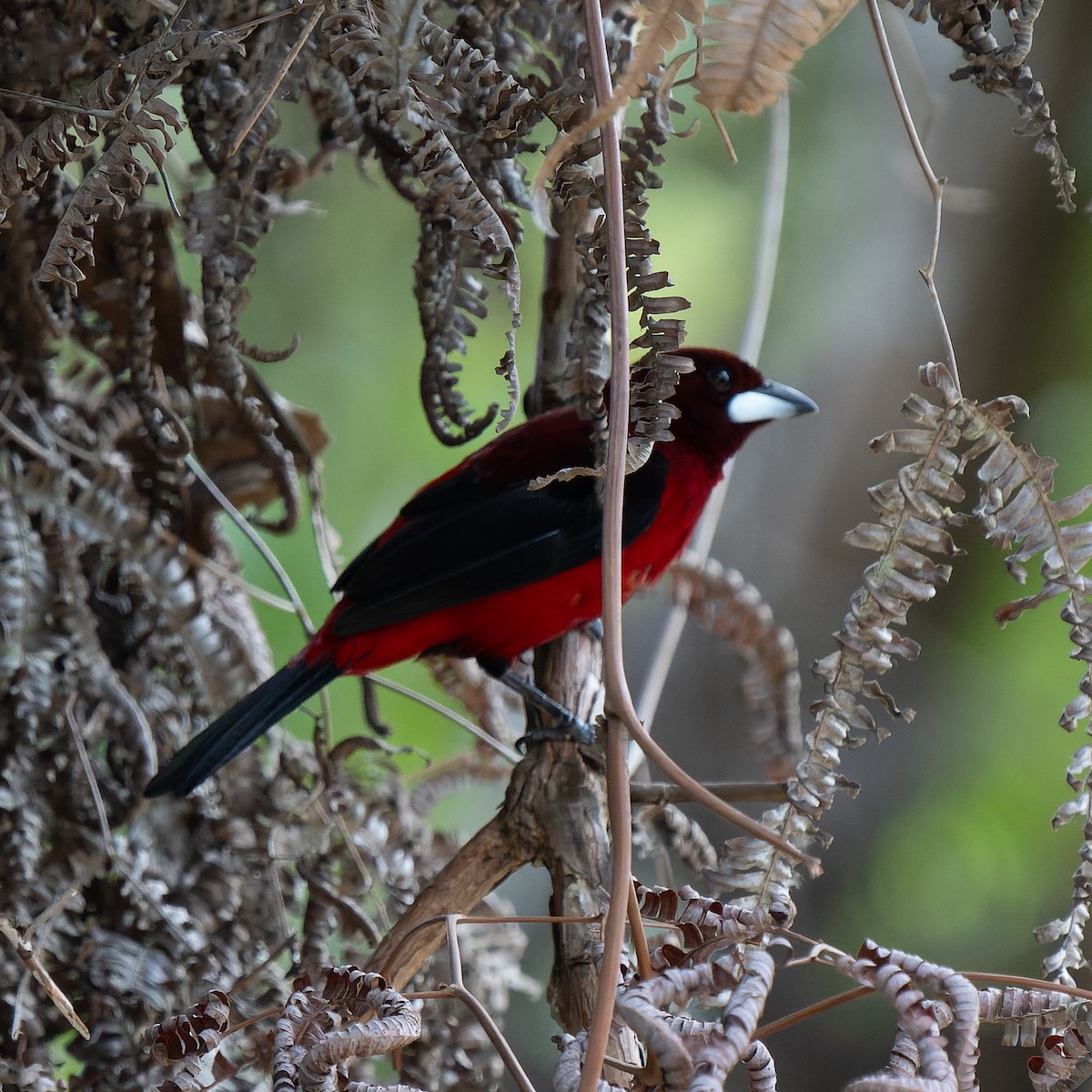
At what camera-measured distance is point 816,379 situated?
351 centimetres

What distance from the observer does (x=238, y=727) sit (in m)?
1.53

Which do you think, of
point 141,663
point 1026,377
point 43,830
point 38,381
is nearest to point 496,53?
point 38,381

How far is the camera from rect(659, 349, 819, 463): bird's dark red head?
2051mm

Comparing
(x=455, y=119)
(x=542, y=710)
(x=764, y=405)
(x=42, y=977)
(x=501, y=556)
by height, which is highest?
(x=455, y=119)

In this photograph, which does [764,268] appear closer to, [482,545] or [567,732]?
[482,545]

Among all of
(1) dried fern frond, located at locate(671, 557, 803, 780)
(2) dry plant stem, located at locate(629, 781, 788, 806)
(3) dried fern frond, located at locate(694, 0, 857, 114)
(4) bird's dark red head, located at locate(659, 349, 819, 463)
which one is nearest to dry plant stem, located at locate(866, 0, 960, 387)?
(3) dried fern frond, located at locate(694, 0, 857, 114)

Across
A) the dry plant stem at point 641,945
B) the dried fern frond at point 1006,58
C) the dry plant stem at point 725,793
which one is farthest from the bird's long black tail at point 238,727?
the dried fern frond at point 1006,58

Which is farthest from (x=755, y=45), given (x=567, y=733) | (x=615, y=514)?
(x=567, y=733)

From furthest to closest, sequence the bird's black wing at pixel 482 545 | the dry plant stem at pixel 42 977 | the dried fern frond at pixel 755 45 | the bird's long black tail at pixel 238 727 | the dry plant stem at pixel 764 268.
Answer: the bird's black wing at pixel 482 545
the dry plant stem at pixel 764 268
the bird's long black tail at pixel 238 727
the dry plant stem at pixel 42 977
the dried fern frond at pixel 755 45

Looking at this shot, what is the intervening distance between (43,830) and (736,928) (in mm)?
984

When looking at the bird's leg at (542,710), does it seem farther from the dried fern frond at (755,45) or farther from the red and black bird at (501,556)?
the dried fern frond at (755,45)

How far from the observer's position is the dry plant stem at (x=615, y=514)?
69cm

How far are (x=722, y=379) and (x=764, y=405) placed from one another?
0.09 meters

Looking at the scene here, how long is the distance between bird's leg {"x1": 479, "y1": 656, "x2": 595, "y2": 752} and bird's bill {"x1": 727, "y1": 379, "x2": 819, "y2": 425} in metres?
0.61
